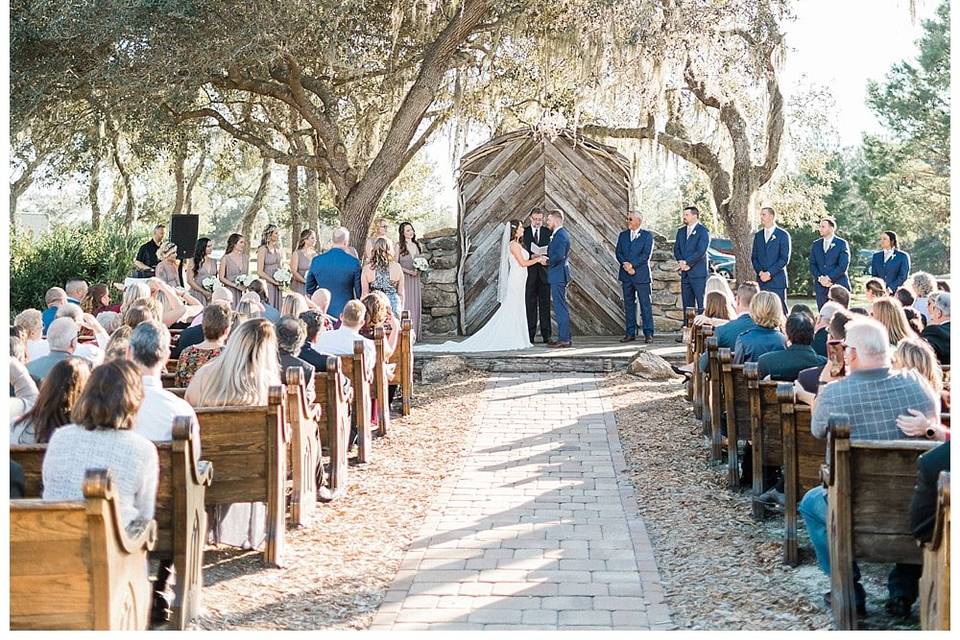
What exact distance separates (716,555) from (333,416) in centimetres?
271

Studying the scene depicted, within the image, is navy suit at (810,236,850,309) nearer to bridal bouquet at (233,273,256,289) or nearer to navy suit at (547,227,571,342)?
navy suit at (547,227,571,342)

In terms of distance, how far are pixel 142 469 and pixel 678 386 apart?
8.68 m

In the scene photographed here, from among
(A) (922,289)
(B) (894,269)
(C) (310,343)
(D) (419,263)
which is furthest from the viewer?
(D) (419,263)

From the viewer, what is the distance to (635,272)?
47.9 ft

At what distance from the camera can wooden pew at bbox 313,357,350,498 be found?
23.9ft

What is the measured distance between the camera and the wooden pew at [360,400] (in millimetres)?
8328

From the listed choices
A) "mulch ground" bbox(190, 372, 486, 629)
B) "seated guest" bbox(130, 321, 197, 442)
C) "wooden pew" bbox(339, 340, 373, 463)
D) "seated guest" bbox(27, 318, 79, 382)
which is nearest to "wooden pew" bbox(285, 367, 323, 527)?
"mulch ground" bbox(190, 372, 486, 629)

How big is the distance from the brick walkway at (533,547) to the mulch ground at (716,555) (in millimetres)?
126

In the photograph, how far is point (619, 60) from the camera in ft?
46.4

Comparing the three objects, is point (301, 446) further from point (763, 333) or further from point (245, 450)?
point (763, 333)

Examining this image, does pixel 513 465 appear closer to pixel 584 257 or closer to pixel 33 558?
pixel 33 558

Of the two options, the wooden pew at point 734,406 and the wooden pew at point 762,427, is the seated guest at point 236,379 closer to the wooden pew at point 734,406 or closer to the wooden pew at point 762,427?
the wooden pew at point 762,427

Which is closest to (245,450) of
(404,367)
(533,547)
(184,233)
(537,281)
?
(533,547)

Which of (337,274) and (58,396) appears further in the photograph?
(337,274)
